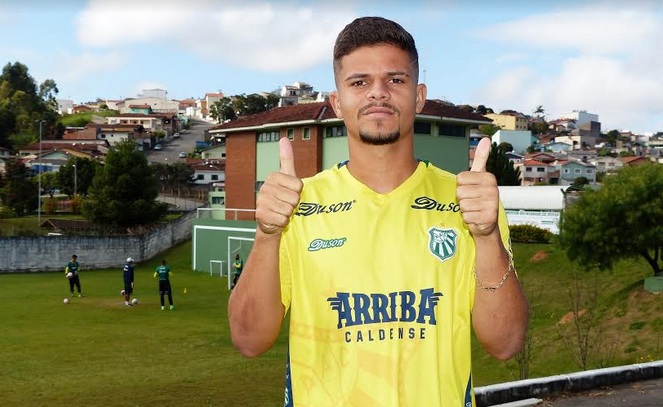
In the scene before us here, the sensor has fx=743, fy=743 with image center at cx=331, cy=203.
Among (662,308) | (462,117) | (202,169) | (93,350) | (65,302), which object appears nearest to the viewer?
(93,350)

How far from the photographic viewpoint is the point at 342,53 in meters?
3.55

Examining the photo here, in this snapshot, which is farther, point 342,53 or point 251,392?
point 251,392

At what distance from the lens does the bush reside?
39125 mm

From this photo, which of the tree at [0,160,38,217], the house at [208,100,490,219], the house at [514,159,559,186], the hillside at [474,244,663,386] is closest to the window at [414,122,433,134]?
the house at [208,100,490,219]

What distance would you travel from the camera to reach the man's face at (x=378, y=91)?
11.4ft

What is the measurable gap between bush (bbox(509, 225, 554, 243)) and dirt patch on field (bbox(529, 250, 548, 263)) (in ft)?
12.1

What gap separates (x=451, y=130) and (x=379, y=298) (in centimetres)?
4430

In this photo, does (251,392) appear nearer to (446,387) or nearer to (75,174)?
(446,387)

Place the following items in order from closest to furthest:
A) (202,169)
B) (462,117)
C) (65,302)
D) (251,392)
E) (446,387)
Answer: (446,387), (251,392), (65,302), (462,117), (202,169)

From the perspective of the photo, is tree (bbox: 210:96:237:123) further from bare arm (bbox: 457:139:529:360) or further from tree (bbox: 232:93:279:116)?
bare arm (bbox: 457:139:529:360)

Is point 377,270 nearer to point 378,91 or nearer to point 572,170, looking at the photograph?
point 378,91

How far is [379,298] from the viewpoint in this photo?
11.1 feet

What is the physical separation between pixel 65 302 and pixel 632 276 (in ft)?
70.2

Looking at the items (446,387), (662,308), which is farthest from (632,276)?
(446,387)
